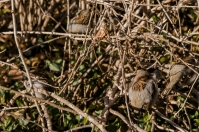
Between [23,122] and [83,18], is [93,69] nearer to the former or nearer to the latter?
[83,18]

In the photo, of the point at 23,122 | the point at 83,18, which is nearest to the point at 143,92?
the point at 83,18

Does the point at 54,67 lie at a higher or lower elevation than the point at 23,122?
higher

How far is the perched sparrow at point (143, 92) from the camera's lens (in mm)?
3711

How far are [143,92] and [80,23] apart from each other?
1.06 metres

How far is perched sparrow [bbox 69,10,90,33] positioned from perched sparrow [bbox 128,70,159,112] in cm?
87

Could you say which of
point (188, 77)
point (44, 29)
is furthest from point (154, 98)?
point (44, 29)

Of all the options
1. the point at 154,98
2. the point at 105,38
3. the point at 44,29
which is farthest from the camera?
the point at 44,29

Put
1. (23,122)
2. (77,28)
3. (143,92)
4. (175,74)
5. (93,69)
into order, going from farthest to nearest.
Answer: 1. (93,69)
2. (77,28)
3. (23,122)
4. (175,74)
5. (143,92)

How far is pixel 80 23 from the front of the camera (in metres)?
4.41

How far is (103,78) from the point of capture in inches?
185

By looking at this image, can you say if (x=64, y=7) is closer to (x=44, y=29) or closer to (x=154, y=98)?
(x=44, y=29)

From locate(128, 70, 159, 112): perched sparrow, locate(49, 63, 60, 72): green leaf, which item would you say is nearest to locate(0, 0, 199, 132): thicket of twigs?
locate(49, 63, 60, 72): green leaf

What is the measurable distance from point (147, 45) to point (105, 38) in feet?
2.71

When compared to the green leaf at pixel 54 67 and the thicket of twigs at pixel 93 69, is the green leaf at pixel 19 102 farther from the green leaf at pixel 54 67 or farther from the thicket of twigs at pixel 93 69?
the green leaf at pixel 54 67
